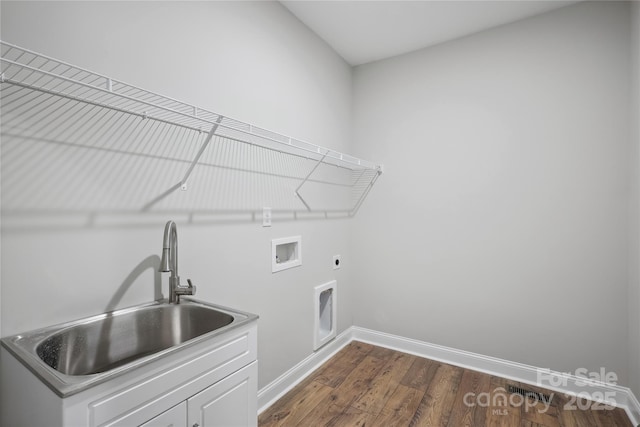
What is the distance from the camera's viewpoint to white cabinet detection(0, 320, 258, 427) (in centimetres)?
81

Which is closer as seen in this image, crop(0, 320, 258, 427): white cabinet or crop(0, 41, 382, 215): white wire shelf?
crop(0, 320, 258, 427): white cabinet

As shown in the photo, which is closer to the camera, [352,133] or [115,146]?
[115,146]

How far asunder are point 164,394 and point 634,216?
2685 millimetres

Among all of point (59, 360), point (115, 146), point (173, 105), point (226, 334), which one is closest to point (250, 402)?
point (226, 334)

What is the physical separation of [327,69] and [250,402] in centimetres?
252

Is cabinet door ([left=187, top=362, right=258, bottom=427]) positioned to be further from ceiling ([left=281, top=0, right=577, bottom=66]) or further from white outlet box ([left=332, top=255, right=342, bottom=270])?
ceiling ([left=281, top=0, right=577, bottom=66])

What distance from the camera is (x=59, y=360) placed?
1090 mm

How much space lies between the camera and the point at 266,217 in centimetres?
204

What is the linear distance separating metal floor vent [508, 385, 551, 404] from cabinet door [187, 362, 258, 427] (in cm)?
192

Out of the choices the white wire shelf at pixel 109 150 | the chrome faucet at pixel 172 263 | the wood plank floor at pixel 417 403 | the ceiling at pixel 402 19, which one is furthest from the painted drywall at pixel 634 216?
the chrome faucet at pixel 172 263

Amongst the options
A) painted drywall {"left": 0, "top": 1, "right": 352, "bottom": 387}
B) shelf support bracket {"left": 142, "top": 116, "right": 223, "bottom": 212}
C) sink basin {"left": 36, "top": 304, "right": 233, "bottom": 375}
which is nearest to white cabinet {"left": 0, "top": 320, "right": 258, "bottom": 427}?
sink basin {"left": 36, "top": 304, "right": 233, "bottom": 375}

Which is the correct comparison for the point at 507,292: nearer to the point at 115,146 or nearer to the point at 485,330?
the point at 485,330

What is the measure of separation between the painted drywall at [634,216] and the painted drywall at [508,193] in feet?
0.21

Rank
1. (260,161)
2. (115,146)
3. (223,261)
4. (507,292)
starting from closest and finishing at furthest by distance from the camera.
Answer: (115,146) < (223,261) < (260,161) < (507,292)
